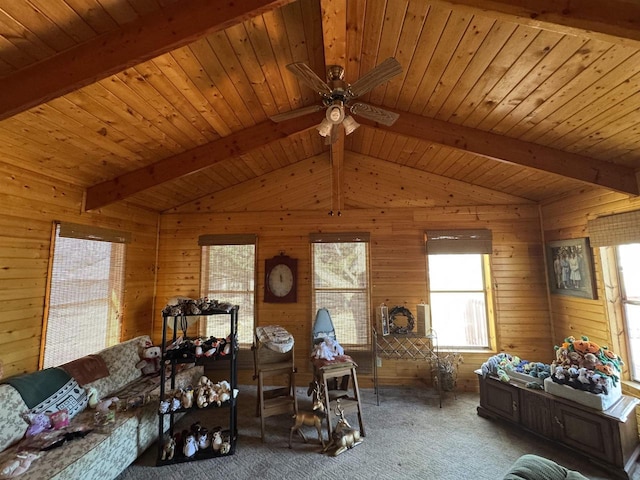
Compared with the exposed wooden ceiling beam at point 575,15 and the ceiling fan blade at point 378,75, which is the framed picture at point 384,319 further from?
the exposed wooden ceiling beam at point 575,15

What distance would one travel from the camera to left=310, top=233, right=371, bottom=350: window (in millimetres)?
4297

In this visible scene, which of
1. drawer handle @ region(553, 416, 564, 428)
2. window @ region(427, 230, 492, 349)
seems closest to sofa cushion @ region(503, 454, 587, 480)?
drawer handle @ region(553, 416, 564, 428)

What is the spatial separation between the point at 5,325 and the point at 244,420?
8.15 feet

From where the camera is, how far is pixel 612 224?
3025mm

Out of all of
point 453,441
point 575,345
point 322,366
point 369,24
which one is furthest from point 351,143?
point 453,441

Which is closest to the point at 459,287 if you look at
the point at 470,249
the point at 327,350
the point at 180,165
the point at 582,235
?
the point at 470,249

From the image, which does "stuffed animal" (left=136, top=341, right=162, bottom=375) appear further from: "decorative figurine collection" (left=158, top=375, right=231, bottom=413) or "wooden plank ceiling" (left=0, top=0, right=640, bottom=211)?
"wooden plank ceiling" (left=0, top=0, right=640, bottom=211)

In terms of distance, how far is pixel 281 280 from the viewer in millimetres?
4434

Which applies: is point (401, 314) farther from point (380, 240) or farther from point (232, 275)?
point (232, 275)

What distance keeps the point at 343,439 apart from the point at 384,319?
5.64 ft

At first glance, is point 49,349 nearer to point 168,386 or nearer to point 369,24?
point 168,386

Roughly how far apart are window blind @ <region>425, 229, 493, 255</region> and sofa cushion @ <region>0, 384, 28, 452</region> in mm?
4651

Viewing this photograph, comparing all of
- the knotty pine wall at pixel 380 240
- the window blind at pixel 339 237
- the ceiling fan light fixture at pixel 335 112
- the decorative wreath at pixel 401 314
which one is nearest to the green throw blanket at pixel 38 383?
the knotty pine wall at pixel 380 240

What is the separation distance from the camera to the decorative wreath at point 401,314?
4078mm
